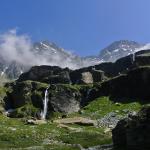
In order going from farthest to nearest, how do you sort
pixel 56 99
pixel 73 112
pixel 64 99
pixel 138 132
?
pixel 64 99 < pixel 56 99 < pixel 73 112 < pixel 138 132

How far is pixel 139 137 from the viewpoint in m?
71.0

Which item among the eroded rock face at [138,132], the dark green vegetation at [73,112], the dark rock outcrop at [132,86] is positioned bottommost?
the eroded rock face at [138,132]

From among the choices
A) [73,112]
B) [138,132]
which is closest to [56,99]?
[73,112]

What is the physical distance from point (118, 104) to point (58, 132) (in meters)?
58.2

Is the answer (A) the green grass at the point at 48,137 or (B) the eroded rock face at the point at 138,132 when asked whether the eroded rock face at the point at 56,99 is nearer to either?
(A) the green grass at the point at 48,137

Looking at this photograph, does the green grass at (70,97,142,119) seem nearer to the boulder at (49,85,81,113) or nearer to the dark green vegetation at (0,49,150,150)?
the dark green vegetation at (0,49,150,150)

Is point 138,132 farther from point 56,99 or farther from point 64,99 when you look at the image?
point 64,99

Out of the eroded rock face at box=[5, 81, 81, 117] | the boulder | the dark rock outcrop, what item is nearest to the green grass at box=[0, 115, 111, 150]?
the boulder

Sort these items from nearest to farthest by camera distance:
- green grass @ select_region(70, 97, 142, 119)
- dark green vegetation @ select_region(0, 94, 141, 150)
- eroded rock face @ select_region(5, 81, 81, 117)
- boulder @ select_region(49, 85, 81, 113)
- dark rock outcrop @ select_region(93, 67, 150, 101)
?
dark green vegetation @ select_region(0, 94, 141, 150) < green grass @ select_region(70, 97, 142, 119) < dark rock outcrop @ select_region(93, 67, 150, 101) < boulder @ select_region(49, 85, 81, 113) < eroded rock face @ select_region(5, 81, 81, 117)

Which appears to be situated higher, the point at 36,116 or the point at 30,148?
the point at 36,116

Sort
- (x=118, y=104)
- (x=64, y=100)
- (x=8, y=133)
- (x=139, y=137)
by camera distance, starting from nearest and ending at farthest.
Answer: (x=139, y=137), (x=8, y=133), (x=118, y=104), (x=64, y=100)

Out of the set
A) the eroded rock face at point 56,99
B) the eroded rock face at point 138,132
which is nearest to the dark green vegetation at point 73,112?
the eroded rock face at point 56,99

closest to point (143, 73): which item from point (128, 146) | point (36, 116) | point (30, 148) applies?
point (36, 116)

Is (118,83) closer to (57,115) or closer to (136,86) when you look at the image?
(136,86)
